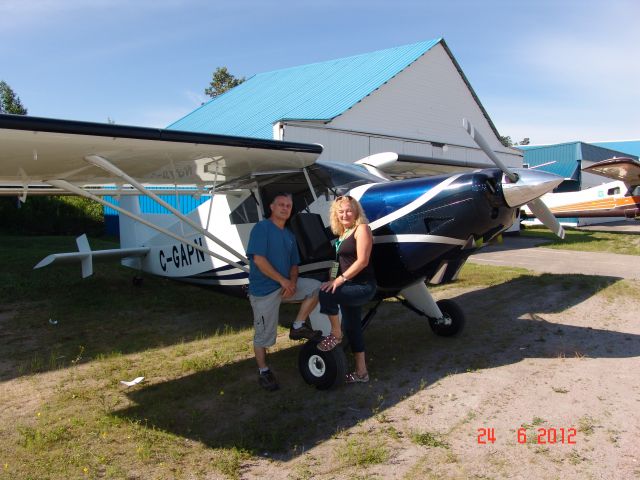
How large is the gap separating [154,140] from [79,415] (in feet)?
7.76

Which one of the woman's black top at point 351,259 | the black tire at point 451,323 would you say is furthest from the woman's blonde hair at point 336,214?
the black tire at point 451,323

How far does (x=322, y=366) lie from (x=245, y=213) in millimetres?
2424

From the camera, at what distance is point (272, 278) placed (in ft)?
13.5

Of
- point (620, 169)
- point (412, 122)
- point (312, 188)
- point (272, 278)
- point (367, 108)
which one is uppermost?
point (367, 108)

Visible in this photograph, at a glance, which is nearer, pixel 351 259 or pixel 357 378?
pixel 351 259

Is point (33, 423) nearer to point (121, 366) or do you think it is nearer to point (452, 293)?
point (121, 366)

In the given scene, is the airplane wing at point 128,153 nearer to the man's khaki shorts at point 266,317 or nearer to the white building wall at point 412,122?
the man's khaki shorts at point 266,317

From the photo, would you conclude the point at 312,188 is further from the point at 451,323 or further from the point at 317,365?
the point at 451,323

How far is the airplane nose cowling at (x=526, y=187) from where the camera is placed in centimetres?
407

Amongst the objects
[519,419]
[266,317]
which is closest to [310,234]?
[266,317]

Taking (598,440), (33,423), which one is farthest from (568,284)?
(33,423)

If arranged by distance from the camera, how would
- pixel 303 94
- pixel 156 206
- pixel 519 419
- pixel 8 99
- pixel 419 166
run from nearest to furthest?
pixel 519 419, pixel 419 166, pixel 303 94, pixel 156 206, pixel 8 99

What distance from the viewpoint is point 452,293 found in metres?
8.35

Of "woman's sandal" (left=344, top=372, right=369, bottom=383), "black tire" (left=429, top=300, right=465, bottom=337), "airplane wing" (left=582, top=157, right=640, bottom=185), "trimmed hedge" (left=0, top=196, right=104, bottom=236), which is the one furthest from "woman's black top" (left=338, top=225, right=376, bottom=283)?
"trimmed hedge" (left=0, top=196, right=104, bottom=236)
